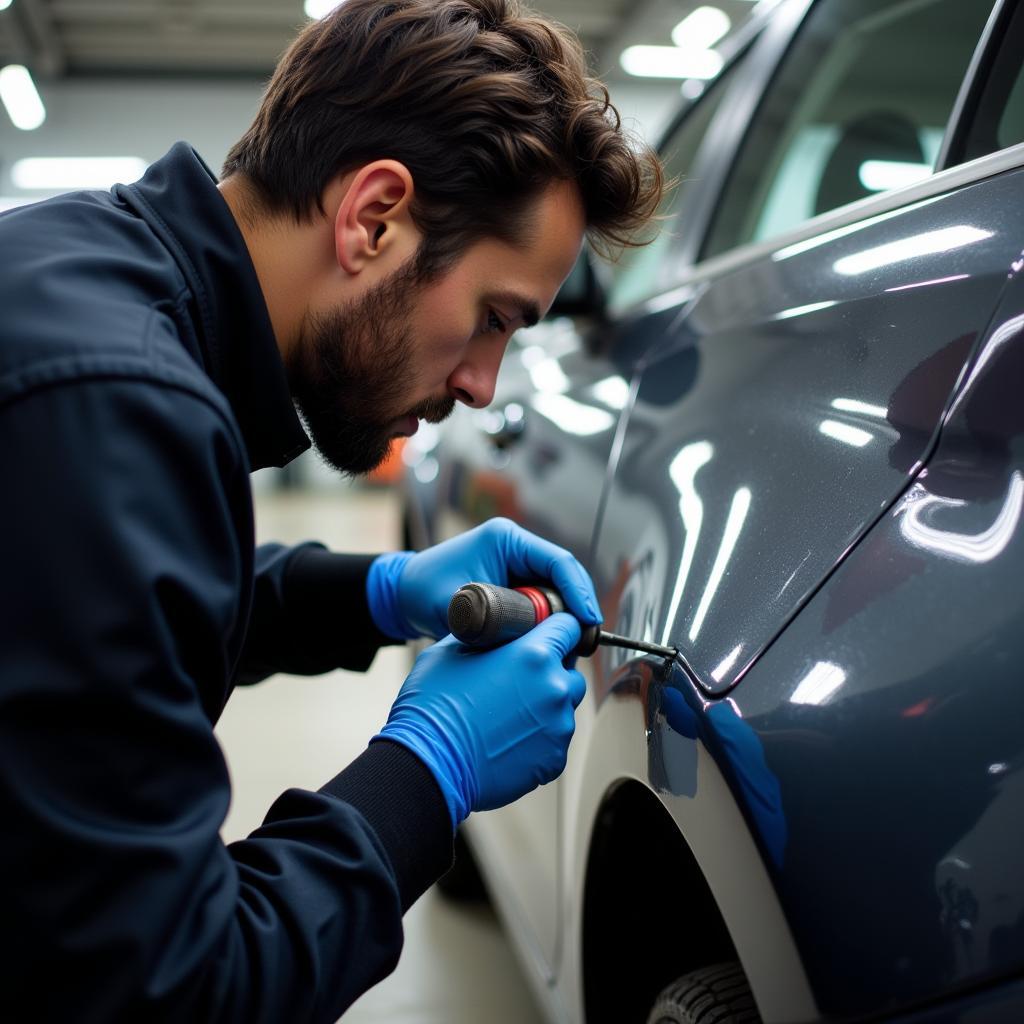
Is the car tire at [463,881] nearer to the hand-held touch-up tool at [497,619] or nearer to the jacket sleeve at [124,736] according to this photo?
the hand-held touch-up tool at [497,619]

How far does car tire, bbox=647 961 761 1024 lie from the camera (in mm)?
802

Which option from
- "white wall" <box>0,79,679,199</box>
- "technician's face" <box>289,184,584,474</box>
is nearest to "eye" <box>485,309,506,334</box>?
"technician's face" <box>289,184,584,474</box>

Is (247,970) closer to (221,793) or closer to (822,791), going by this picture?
(221,793)

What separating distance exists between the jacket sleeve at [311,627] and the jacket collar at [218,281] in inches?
19.5

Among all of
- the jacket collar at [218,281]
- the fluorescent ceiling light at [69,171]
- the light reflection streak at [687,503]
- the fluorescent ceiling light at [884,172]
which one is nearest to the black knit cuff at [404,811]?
Answer: the light reflection streak at [687,503]

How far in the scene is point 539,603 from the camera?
1075 millimetres

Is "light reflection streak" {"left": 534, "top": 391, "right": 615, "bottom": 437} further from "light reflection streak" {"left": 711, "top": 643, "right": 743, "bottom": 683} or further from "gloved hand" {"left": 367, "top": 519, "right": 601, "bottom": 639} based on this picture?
"light reflection streak" {"left": 711, "top": 643, "right": 743, "bottom": 683}

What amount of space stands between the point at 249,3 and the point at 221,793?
894 centimetres

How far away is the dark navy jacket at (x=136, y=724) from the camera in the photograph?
0.64 m

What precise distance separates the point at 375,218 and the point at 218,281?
0.60ft

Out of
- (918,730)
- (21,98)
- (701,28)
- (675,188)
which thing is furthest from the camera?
(21,98)

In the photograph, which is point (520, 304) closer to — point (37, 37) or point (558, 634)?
point (558, 634)


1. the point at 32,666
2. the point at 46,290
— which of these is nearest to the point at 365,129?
the point at 46,290

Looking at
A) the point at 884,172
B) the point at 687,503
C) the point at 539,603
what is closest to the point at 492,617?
the point at 539,603
